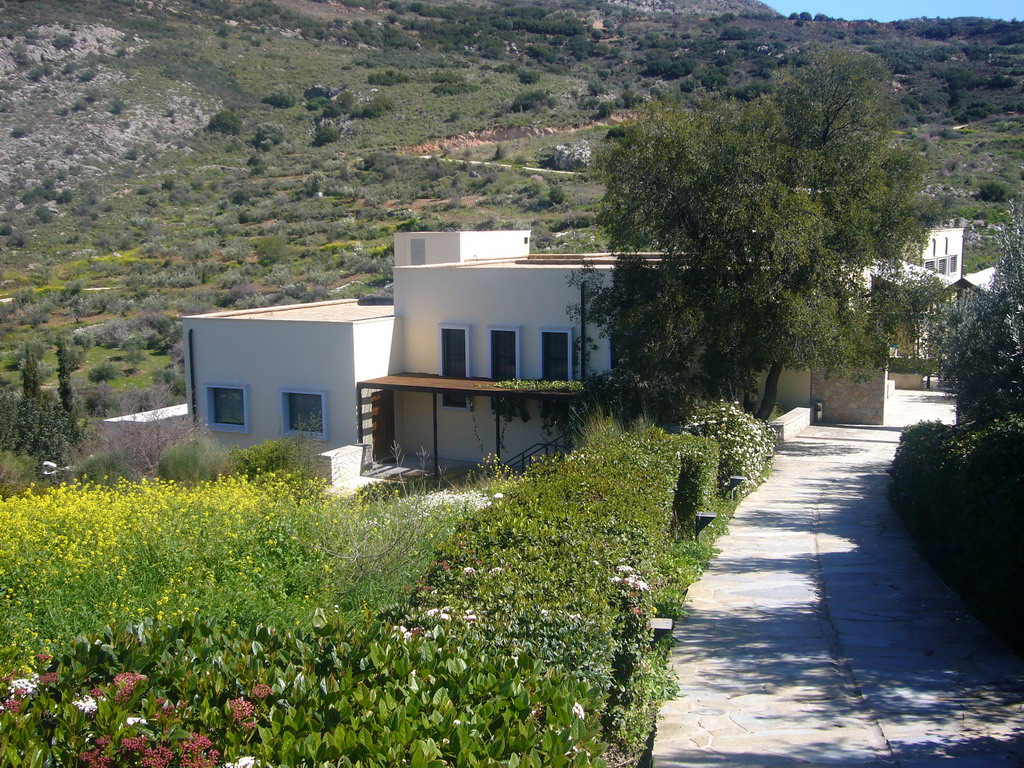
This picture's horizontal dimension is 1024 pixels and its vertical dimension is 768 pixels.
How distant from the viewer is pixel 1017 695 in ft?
20.0

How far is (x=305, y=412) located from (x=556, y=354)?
5853 millimetres

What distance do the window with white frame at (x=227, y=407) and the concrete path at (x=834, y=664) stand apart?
1344 cm

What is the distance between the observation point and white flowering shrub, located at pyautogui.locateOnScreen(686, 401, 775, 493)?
12961 millimetres

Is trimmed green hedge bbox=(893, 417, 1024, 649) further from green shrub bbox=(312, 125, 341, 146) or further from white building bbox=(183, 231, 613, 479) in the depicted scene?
green shrub bbox=(312, 125, 341, 146)

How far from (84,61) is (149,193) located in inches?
570

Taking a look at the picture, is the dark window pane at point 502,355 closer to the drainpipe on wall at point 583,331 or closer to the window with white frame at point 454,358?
the window with white frame at point 454,358

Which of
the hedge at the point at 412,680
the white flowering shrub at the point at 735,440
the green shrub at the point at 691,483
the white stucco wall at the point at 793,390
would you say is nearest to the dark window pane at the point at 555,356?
the white stucco wall at the point at 793,390

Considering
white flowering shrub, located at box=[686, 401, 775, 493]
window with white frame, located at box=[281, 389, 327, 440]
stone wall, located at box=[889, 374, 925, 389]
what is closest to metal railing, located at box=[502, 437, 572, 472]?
window with white frame, located at box=[281, 389, 327, 440]

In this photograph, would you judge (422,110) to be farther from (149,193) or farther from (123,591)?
(123,591)

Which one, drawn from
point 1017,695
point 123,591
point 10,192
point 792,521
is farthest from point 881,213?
point 10,192

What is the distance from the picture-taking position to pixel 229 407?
843 inches

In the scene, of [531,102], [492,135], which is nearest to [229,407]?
[492,135]

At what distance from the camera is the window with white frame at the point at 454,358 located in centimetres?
2084

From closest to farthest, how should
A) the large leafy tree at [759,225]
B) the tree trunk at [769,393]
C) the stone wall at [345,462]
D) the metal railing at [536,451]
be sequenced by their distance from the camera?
the large leafy tree at [759,225], the tree trunk at [769,393], the stone wall at [345,462], the metal railing at [536,451]
